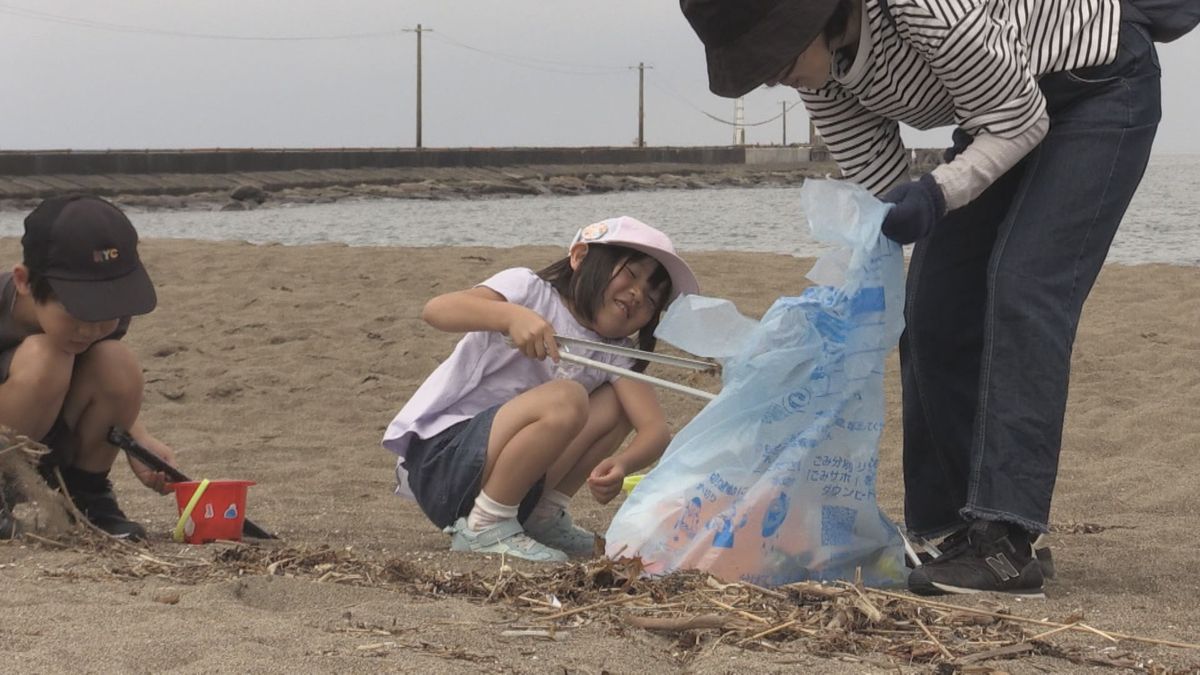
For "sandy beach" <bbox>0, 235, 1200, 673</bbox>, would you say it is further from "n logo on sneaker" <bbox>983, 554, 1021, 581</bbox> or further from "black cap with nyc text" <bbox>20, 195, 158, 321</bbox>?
"black cap with nyc text" <bbox>20, 195, 158, 321</bbox>

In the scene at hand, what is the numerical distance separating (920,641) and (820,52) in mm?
1067

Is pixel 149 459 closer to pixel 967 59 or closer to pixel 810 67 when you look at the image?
pixel 810 67

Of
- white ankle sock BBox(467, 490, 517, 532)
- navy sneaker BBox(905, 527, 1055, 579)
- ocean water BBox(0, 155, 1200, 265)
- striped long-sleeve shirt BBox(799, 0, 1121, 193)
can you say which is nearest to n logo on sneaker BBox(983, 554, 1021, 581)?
navy sneaker BBox(905, 527, 1055, 579)

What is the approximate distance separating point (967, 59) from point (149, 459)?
193 cm

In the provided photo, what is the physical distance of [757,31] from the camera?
234cm

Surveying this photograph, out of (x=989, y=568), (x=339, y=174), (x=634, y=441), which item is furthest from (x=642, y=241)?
(x=339, y=174)

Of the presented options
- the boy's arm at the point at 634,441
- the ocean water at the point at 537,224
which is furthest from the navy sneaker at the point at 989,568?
the ocean water at the point at 537,224

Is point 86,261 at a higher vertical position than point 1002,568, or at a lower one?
higher

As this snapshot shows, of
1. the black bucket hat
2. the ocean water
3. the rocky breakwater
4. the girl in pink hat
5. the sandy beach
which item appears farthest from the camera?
the rocky breakwater

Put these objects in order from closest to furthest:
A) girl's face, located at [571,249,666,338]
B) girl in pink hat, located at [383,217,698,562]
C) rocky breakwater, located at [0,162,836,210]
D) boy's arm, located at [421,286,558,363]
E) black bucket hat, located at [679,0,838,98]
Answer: black bucket hat, located at [679,0,838,98], boy's arm, located at [421,286,558,363], girl in pink hat, located at [383,217,698,562], girl's face, located at [571,249,666,338], rocky breakwater, located at [0,162,836,210]

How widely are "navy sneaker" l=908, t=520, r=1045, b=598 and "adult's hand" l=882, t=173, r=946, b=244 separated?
1.78 ft

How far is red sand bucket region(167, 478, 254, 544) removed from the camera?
9.60 ft

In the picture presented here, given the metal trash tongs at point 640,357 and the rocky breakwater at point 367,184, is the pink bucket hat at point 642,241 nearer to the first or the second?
the metal trash tongs at point 640,357

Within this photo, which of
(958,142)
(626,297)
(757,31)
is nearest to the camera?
(757,31)
